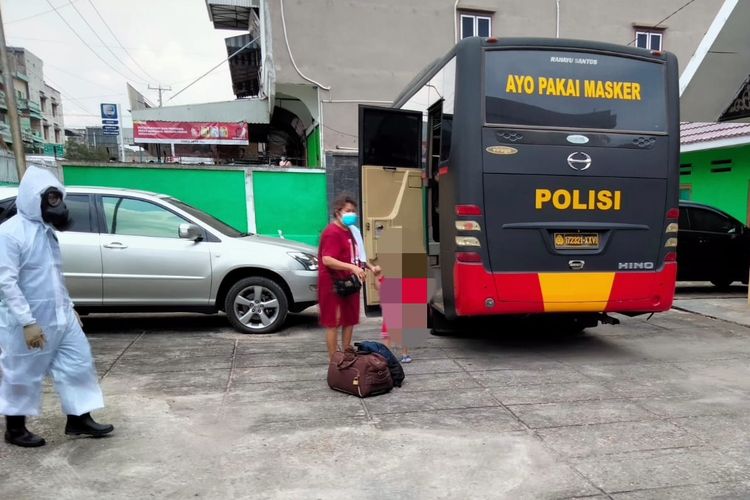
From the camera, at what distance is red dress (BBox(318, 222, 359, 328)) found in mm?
4883

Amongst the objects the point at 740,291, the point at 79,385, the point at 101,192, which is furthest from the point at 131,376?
the point at 740,291

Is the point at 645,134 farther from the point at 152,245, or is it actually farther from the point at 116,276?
the point at 116,276

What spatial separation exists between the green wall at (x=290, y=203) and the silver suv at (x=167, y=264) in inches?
206

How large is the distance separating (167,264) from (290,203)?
5.88 meters

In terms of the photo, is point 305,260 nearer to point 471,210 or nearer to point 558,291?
point 471,210

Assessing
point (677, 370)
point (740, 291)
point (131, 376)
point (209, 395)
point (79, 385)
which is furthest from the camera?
point (740, 291)

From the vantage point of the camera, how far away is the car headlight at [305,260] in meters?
6.82

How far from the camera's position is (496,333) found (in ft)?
23.0

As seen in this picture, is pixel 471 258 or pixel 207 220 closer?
pixel 471 258

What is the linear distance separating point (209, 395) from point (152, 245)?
2.60 m

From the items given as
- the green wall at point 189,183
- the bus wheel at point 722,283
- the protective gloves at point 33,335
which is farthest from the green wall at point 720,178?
the protective gloves at point 33,335

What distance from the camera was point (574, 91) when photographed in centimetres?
528

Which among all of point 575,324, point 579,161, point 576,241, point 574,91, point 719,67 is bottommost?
point 575,324

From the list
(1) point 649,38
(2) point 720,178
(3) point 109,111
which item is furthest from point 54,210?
(3) point 109,111
